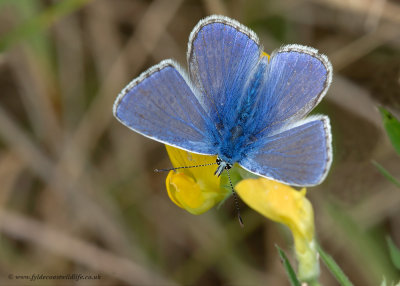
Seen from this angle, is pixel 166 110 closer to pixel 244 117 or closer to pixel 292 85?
pixel 244 117

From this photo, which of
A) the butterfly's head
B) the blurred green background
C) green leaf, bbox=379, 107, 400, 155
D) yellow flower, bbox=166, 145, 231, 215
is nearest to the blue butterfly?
the butterfly's head

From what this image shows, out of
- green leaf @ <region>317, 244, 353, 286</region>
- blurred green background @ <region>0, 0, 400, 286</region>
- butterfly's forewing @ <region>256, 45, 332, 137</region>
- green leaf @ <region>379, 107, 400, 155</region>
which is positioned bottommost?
blurred green background @ <region>0, 0, 400, 286</region>

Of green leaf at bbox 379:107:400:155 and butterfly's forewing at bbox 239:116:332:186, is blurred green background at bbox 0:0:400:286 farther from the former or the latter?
butterfly's forewing at bbox 239:116:332:186

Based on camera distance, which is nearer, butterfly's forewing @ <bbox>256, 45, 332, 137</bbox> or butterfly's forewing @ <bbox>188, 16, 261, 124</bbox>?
butterfly's forewing @ <bbox>256, 45, 332, 137</bbox>

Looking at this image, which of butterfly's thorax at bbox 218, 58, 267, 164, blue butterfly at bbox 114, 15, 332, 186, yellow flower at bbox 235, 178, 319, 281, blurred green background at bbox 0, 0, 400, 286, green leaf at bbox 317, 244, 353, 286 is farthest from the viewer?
blurred green background at bbox 0, 0, 400, 286

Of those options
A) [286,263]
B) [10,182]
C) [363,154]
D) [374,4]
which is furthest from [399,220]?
[10,182]

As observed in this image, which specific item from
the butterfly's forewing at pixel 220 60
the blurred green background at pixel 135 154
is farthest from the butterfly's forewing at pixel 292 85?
the blurred green background at pixel 135 154
